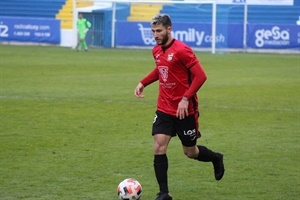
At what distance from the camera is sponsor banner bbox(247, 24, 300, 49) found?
4548cm

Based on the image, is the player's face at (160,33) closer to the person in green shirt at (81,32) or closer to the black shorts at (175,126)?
the black shorts at (175,126)

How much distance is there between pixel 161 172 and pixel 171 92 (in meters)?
0.88

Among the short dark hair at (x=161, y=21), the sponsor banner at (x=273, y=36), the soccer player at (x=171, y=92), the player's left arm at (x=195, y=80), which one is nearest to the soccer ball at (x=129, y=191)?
the soccer player at (x=171, y=92)

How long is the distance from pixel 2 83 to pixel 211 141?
37.3ft

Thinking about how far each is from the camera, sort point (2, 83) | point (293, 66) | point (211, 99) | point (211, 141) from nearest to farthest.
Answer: point (211, 141) → point (211, 99) → point (2, 83) → point (293, 66)

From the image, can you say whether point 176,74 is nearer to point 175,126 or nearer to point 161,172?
point 175,126

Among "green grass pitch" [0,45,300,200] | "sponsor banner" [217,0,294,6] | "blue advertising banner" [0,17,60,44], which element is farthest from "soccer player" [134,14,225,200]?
"blue advertising banner" [0,17,60,44]

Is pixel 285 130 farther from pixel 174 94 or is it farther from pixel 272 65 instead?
pixel 272 65

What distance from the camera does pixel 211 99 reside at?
2094 cm

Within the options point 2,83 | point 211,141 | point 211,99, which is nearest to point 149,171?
point 211,141

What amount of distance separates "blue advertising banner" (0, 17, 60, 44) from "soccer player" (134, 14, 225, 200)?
39.4m

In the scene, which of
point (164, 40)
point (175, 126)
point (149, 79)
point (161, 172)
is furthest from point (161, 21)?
point (161, 172)

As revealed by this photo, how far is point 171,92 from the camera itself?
931 cm

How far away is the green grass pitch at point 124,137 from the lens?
395 inches
